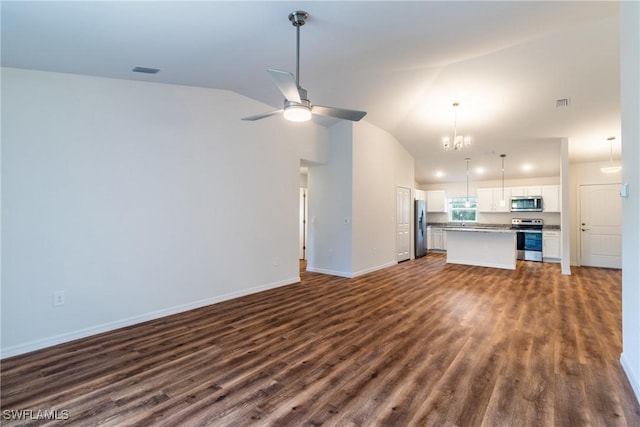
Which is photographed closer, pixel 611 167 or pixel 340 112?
pixel 340 112

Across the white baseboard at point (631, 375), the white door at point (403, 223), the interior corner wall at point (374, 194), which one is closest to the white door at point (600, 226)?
the white door at point (403, 223)

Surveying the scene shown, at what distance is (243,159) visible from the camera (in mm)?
4551

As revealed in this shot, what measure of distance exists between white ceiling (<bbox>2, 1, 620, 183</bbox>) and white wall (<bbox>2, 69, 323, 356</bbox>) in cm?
30

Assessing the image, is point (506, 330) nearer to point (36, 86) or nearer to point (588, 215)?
point (36, 86)

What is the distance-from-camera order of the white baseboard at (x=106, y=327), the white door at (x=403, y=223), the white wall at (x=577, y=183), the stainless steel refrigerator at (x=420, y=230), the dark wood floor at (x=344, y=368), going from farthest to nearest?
the stainless steel refrigerator at (x=420, y=230) → the white door at (x=403, y=223) → the white wall at (x=577, y=183) → the white baseboard at (x=106, y=327) → the dark wood floor at (x=344, y=368)

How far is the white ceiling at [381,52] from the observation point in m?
2.37

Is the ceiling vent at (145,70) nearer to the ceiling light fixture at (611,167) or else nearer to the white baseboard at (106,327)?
the white baseboard at (106,327)

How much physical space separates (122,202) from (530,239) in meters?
9.07

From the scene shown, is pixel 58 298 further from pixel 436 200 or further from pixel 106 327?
pixel 436 200

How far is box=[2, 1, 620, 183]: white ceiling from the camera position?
2.37 metres

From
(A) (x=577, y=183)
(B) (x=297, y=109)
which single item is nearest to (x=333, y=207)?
(B) (x=297, y=109)

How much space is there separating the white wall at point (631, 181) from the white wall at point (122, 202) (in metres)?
4.10

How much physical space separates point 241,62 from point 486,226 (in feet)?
28.4

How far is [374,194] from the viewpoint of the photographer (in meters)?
6.54
